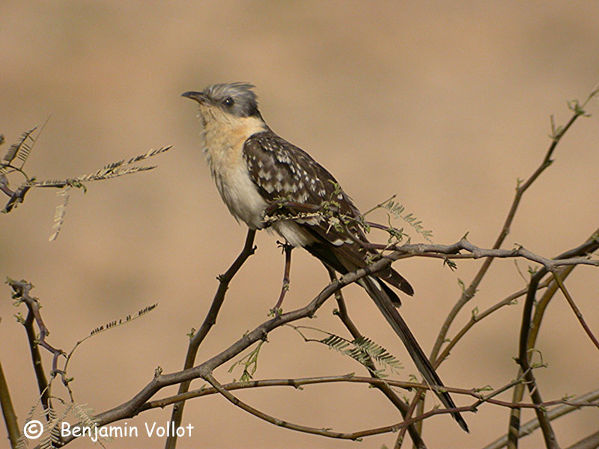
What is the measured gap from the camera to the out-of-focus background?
7.02 meters

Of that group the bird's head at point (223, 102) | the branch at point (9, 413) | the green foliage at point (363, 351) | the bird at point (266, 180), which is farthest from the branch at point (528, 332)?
the bird's head at point (223, 102)

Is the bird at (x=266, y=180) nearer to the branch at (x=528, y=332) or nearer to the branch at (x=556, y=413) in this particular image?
the branch at (x=556, y=413)

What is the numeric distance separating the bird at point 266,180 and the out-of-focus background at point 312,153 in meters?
3.15

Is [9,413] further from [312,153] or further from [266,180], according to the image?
[312,153]

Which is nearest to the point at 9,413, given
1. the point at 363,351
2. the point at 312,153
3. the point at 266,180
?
the point at 363,351

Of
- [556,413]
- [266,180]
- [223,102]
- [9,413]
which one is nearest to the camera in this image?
[9,413]

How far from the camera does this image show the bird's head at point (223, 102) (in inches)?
144

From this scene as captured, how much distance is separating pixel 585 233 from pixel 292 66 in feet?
15.9

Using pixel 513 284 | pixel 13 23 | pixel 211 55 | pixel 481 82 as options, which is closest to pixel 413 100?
pixel 481 82

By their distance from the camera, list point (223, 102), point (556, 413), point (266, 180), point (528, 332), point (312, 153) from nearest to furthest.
Answer: 1. point (528, 332)
2. point (556, 413)
3. point (266, 180)
4. point (223, 102)
5. point (312, 153)

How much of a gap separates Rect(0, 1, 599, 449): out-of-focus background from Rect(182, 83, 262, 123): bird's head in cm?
313

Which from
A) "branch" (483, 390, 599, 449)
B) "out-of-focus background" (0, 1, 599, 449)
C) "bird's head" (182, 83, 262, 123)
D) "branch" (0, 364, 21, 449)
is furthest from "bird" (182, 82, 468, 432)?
"out-of-focus background" (0, 1, 599, 449)

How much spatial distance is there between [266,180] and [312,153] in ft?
21.3

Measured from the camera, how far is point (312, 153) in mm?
9836
